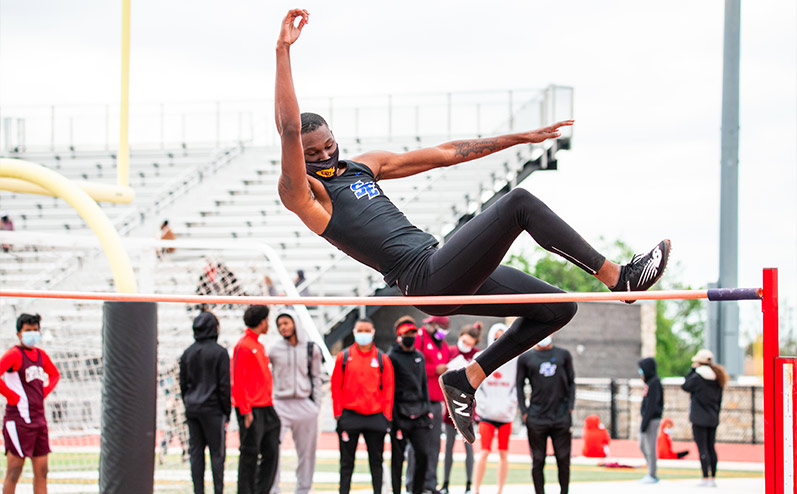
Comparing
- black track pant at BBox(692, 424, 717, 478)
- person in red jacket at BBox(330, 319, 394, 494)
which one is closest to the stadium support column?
person in red jacket at BBox(330, 319, 394, 494)

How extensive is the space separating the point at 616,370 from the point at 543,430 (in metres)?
11.9

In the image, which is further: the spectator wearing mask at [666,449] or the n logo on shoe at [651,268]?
the spectator wearing mask at [666,449]

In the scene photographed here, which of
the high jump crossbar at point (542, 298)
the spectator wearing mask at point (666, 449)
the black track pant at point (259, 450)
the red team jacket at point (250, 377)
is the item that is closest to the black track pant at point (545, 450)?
the black track pant at point (259, 450)

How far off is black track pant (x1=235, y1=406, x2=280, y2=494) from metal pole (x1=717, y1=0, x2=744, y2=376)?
27.6ft

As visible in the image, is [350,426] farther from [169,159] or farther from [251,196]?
[169,159]

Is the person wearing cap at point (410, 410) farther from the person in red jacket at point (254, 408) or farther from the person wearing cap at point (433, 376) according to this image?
the person in red jacket at point (254, 408)

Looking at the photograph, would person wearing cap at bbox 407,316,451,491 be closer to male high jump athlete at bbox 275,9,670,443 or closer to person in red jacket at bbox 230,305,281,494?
person in red jacket at bbox 230,305,281,494

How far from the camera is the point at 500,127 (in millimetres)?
17672

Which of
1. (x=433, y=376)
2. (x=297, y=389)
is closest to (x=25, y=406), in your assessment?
(x=297, y=389)

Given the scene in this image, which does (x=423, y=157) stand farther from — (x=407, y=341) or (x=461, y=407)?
(x=407, y=341)

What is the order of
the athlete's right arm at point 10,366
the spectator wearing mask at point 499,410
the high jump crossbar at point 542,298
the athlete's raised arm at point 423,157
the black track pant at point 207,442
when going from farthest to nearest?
1. the spectator wearing mask at point 499,410
2. the black track pant at point 207,442
3. the athlete's right arm at point 10,366
4. the athlete's raised arm at point 423,157
5. the high jump crossbar at point 542,298

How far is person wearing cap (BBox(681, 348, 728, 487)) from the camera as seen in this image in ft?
34.0

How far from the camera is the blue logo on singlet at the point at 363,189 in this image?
171 inches

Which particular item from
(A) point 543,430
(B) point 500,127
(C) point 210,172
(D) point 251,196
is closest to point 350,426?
(A) point 543,430
